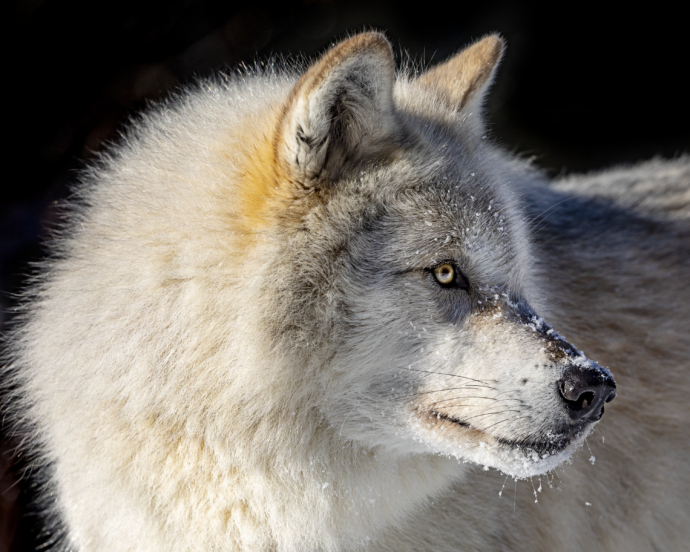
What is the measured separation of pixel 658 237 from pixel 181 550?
2.31 metres

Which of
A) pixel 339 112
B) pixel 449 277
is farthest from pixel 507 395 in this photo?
pixel 339 112

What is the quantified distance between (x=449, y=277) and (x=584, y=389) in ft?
1.53

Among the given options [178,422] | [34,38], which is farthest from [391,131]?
[34,38]

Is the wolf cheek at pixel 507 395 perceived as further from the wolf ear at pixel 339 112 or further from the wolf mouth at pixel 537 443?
the wolf ear at pixel 339 112

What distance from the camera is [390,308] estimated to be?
163cm

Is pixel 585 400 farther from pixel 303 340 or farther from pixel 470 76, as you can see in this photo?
pixel 470 76

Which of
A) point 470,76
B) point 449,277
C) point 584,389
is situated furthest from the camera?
point 470,76

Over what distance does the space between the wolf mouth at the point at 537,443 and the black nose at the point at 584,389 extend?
7cm

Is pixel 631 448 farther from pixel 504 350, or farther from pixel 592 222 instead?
pixel 504 350

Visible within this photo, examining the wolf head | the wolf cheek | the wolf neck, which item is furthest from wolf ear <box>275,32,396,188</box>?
the wolf neck

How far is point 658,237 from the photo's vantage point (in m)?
2.63

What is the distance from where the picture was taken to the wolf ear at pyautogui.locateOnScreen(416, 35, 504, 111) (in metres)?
2.10

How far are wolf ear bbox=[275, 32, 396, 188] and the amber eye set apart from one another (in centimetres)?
40

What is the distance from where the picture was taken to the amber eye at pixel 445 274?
168 cm
